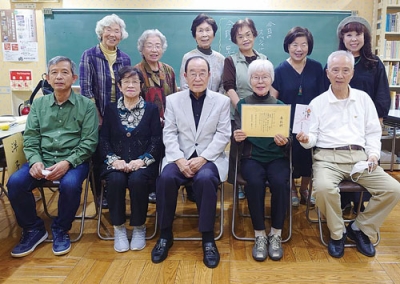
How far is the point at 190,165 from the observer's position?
217cm

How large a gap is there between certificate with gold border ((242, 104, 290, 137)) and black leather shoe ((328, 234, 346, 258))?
0.74m

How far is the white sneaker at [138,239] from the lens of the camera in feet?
7.27

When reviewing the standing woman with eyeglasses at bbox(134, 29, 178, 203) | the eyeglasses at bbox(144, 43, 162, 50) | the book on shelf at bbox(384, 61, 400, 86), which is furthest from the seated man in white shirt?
the book on shelf at bbox(384, 61, 400, 86)

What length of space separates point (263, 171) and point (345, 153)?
0.55 m

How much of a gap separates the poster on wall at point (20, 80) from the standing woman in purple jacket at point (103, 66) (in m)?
2.01

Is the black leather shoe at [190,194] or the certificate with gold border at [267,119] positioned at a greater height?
the certificate with gold border at [267,119]

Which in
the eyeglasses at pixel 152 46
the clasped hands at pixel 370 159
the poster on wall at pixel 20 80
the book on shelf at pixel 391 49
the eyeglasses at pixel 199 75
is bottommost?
the clasped hands at pixel 370 159

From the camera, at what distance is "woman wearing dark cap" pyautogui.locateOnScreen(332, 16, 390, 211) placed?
7.98 feet

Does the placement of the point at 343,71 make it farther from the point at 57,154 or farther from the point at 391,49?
the point at 391,49

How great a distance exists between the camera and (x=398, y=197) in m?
2.06

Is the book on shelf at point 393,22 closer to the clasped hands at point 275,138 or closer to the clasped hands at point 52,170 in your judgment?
the clasped hands at point 275,138

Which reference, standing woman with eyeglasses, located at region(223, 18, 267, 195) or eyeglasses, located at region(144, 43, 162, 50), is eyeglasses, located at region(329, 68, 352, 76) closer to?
standing woman with eyeglasses, located at region(223, 18, 267, 195)

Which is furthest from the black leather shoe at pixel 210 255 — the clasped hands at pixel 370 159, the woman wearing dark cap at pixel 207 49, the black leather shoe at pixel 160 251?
the woman wearing dark cap at pixel 207 49

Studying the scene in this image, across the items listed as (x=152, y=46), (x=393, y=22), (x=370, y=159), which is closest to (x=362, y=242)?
(x=370, y=159)
